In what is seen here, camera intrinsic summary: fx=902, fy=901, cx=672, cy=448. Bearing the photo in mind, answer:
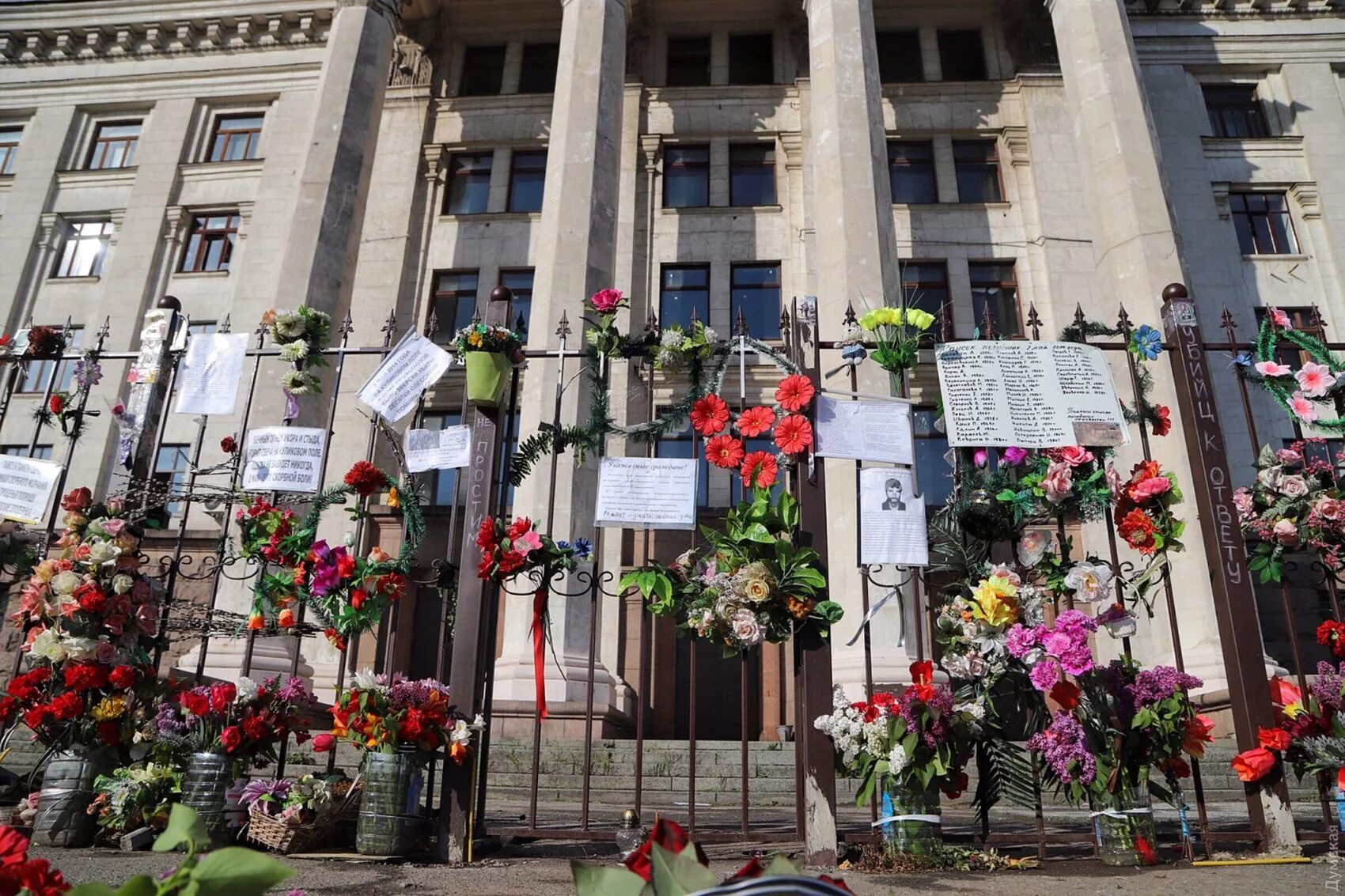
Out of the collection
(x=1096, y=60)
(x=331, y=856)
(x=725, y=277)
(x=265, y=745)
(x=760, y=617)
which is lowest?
(x=331, y=856)

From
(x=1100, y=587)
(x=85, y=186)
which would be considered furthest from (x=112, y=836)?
(x=85, y=186)

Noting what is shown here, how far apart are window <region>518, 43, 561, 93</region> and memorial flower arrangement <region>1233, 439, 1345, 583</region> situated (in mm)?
19743

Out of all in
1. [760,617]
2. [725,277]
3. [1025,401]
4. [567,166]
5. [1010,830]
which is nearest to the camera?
[760,617]

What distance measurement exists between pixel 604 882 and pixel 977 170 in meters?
22.5

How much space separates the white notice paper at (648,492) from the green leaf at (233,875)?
5.04m

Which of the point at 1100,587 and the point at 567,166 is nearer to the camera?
the point at 1100,587

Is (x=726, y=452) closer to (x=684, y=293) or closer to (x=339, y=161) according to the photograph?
(x=684, y=293)

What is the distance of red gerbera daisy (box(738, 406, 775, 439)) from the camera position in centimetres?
584

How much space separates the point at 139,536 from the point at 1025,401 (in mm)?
6392

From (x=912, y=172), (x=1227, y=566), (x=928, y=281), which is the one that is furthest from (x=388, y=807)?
(x=912, y=172)

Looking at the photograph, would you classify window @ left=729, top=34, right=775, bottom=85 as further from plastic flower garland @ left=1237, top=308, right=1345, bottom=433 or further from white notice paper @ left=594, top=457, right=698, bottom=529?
white notice paper @ left=594, top=457, right=698, bottom=529

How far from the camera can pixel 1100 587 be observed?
5230 mm

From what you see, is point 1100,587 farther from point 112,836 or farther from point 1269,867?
point 112,836

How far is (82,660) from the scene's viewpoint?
19.1 ft
